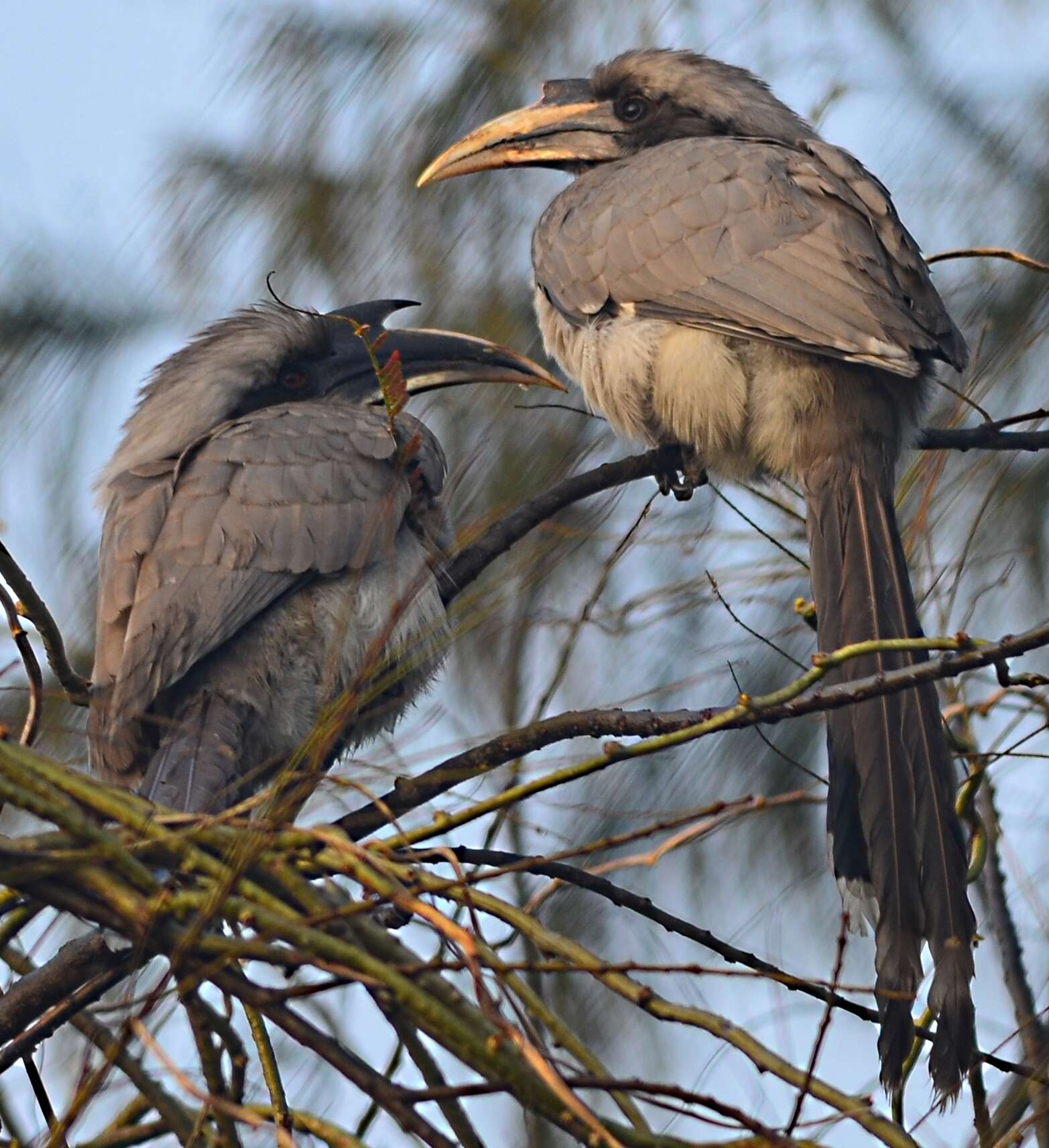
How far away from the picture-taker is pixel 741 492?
13.0 feet

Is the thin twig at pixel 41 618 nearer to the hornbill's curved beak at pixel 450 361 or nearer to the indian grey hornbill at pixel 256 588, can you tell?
the indian grey hornbill at pixel 256 588

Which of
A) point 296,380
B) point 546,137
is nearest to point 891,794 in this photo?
point 296,380

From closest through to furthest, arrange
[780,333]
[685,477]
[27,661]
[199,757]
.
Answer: [27,661]
[199,757]
[780,333]
[685,477]

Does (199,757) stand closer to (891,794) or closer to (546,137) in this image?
(891,794)

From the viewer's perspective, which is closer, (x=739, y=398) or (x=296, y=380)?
(x=739, y=398)

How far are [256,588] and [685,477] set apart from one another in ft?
3.48

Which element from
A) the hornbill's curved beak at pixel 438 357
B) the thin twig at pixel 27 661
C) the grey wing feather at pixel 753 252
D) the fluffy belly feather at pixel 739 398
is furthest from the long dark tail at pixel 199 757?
the grey wing feather at pixel 753 252

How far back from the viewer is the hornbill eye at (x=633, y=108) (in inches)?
168

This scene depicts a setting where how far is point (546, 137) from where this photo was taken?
4.15 m

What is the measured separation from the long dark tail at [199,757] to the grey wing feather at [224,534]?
87 millimetres

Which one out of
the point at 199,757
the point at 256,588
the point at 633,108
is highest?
the point at 633,108

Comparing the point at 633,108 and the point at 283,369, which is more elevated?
the point at 633,108

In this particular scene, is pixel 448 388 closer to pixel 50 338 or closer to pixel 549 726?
pixel 50 338

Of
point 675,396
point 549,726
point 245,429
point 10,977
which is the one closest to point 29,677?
point 10,977
